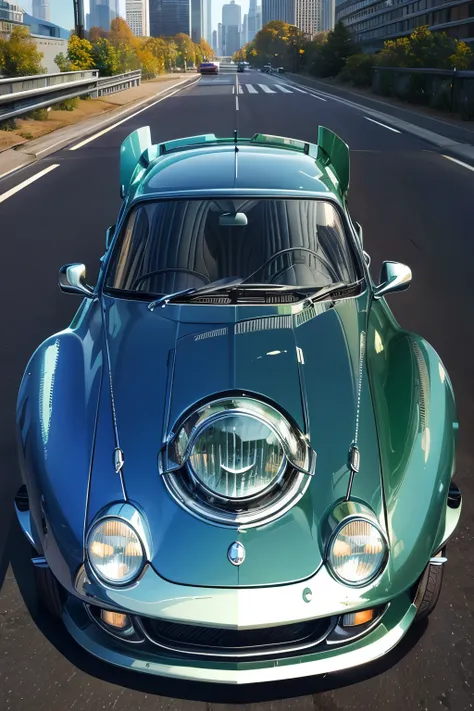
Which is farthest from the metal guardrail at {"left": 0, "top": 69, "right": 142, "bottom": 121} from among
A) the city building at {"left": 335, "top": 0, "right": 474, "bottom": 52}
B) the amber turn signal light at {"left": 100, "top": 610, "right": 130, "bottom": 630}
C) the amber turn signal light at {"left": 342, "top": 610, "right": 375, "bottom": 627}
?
the city building at {"left": 335, "top": 0, "right": 474, "bottom": 52}

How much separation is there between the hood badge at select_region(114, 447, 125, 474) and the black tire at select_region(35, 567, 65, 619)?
45cm

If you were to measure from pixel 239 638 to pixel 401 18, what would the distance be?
120949mm

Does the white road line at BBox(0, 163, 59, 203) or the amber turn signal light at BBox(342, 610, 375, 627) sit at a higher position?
the amber turn signal light at BBox(342, 610, 375, 627)

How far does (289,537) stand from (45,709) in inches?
40.0

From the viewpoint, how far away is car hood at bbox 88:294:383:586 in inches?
107

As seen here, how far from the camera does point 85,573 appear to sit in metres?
2.72

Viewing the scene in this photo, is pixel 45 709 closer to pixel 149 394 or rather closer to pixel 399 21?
pixel 149 394

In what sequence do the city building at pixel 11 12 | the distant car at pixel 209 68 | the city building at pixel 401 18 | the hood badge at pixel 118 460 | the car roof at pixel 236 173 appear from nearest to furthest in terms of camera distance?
1. the hood badge at pixel 118 460
2. the car roof at pixel 236 173
3. the city building at pixel 401 18
4. the distant car at pixel 209 68
5. the city building at pixel 11 12

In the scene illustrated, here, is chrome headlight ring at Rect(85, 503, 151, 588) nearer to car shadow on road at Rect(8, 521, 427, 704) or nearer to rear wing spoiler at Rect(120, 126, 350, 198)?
car shadow on road at Rect(8, 521, 427, 704)

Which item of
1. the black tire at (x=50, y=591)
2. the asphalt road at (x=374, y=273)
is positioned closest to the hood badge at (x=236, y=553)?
the asphalt road at (x=374, y=273)

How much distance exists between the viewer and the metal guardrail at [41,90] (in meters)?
18.5

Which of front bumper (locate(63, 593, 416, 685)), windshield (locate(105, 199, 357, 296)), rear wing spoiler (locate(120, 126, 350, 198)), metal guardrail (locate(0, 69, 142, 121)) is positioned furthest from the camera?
metal guardrail (locate(0, 69, 142, 121))

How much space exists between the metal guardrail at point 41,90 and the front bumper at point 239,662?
656 inches

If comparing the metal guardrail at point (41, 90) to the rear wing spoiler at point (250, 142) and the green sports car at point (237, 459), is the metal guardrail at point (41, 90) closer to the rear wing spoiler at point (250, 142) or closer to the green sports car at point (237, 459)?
the rear wing spoiler at point (250, 142)
